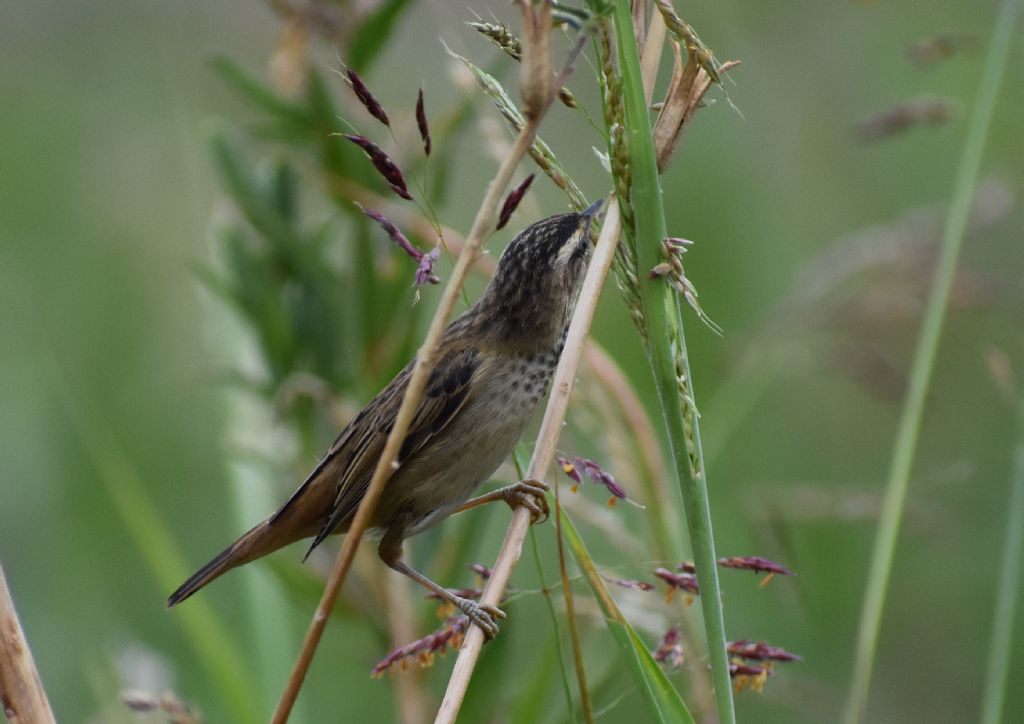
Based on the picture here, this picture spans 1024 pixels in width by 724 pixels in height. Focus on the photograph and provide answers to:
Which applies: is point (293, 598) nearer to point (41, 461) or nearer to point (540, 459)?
point (540, 459)

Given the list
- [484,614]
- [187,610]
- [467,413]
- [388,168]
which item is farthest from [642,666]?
[187,610]

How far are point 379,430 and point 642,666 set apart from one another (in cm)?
130

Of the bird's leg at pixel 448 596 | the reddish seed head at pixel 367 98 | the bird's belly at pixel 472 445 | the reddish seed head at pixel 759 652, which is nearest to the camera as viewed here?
the reddish seed head at pixel 367 98

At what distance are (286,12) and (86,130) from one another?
496 centimetres

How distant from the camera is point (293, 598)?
346cm

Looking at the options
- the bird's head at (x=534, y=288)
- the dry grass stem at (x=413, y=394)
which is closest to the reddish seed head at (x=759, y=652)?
the dry grass stem at (x=413, y=394)

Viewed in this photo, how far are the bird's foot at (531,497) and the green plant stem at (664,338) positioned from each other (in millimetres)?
404

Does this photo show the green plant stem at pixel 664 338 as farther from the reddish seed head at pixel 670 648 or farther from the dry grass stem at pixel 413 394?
the reddish seed head at pixel 670 648

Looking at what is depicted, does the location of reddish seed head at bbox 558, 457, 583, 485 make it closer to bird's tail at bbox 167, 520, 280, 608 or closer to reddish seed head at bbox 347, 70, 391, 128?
reddish seed head at bbox 347, 70, 391, 128

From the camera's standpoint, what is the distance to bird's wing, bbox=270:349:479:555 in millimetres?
3053

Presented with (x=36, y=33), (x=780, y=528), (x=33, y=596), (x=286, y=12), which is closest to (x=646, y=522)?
(x=780, y=528)

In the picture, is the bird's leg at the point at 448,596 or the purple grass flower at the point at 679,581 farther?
the bird's leg at the point at 448,596

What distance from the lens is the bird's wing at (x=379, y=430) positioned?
3.05 meters

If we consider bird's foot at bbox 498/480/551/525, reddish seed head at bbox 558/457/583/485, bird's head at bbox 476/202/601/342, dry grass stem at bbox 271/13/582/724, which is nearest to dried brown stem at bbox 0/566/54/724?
dry grass stem at bbox 271/13/582/724
